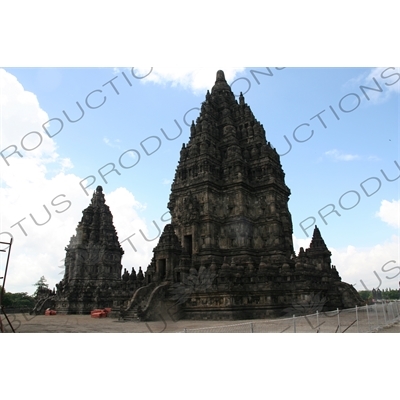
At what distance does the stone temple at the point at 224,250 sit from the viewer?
73.3ft

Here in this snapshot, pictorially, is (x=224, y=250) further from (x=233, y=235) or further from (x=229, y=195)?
(x=229, y=195)

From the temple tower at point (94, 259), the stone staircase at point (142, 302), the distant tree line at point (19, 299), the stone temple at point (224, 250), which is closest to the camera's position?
the stone staircase at point (142, 302)

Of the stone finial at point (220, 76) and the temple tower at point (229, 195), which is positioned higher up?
the stone finial at point (220, 76)

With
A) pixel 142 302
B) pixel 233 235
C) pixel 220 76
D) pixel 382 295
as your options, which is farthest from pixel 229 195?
pixel 382 295

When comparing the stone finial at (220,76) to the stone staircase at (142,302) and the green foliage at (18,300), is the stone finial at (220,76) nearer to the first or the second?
the stone staircase at (142,302)

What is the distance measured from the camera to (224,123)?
35.2 metres

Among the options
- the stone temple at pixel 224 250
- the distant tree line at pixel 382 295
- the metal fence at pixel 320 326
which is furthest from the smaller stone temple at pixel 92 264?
the distant tree line at pixel 382 295

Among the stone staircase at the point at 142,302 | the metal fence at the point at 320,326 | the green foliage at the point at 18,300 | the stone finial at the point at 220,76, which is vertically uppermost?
the stone finial at the point at 220,76

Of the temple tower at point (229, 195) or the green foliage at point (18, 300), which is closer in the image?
the temple tower at point (229, 195)

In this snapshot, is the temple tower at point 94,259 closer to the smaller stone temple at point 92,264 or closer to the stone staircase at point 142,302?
the smaller stone temple at point 92,264

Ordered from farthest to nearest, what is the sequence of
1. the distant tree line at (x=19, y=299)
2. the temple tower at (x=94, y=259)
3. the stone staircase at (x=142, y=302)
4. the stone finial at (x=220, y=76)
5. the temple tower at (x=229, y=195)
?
the distant tree line at (x=19, y=299)
the stone finial at (x=220, y=76)
the temple tower at (x=94, y=259)
the temple tower at (x=229, y=195)
the stone staircase at (x=142, y=302)

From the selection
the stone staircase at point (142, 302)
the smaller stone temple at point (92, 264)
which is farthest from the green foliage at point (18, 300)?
→ the stone staircase at point (142, 302)

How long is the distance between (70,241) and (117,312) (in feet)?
84.6

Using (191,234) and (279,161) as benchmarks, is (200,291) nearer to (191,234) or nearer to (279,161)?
(191,234)
